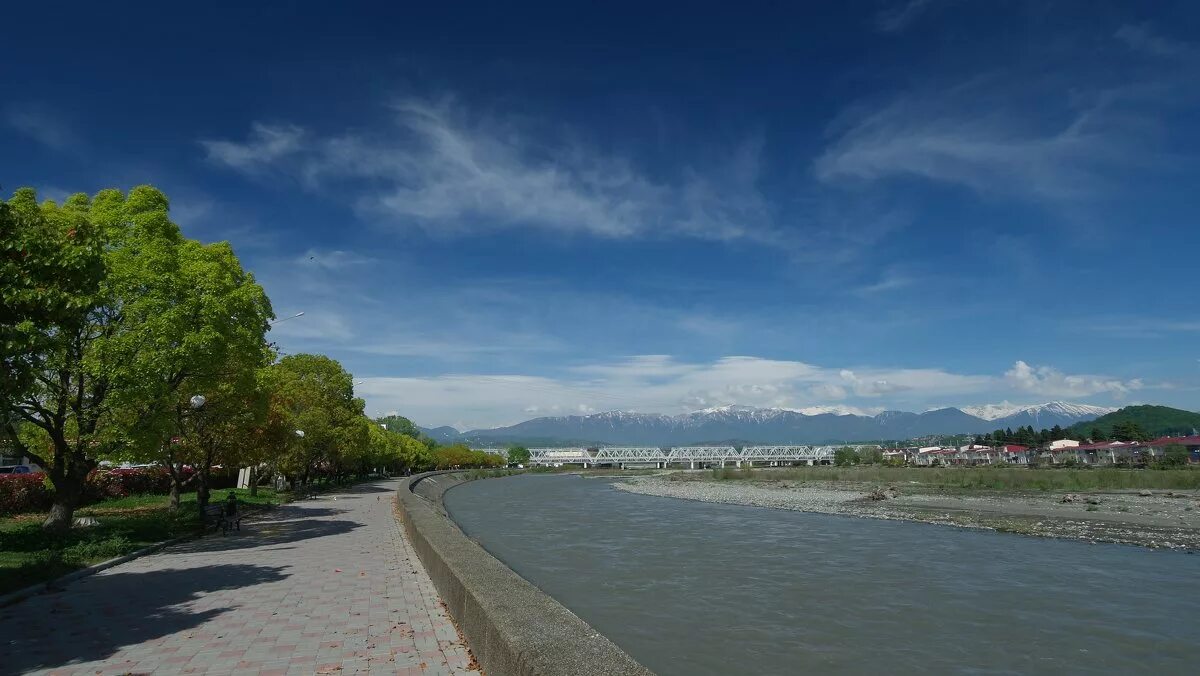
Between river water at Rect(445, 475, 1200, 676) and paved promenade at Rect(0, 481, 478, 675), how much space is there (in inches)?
145

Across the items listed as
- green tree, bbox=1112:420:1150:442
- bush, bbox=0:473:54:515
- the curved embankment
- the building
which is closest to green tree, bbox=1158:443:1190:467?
the building

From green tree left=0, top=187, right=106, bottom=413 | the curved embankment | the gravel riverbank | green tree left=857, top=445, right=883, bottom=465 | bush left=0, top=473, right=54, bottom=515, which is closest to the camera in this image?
the curved embankment

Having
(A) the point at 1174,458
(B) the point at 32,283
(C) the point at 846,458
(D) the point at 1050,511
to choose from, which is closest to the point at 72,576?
(B) the point at 32,283

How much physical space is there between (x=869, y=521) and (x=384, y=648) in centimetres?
2834

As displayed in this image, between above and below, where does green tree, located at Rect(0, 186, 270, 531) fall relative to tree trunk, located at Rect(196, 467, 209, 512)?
above

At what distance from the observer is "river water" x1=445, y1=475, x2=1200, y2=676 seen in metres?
10.8

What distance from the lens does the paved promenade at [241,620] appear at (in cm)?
739

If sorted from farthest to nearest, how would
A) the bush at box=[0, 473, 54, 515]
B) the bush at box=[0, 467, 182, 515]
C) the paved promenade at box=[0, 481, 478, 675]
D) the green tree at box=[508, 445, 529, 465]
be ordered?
the green tree at box=[508, 445, 529, 465] < the bush at box=[0, 467, 182, 515] < the bush at box=[0, 473, 54, 515] < the paved promenade at box=[0, 481, 478, 675]

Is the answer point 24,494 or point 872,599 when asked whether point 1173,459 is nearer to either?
point 872,599

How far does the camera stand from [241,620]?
921 centimetres

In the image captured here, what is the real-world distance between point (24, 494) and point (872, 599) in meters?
26.8

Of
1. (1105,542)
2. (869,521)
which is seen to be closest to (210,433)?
(869,521)

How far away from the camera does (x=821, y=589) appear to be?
15.8 meters

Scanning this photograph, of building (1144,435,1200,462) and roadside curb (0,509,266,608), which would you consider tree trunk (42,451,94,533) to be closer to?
roadside curb (0,509,266,608)
